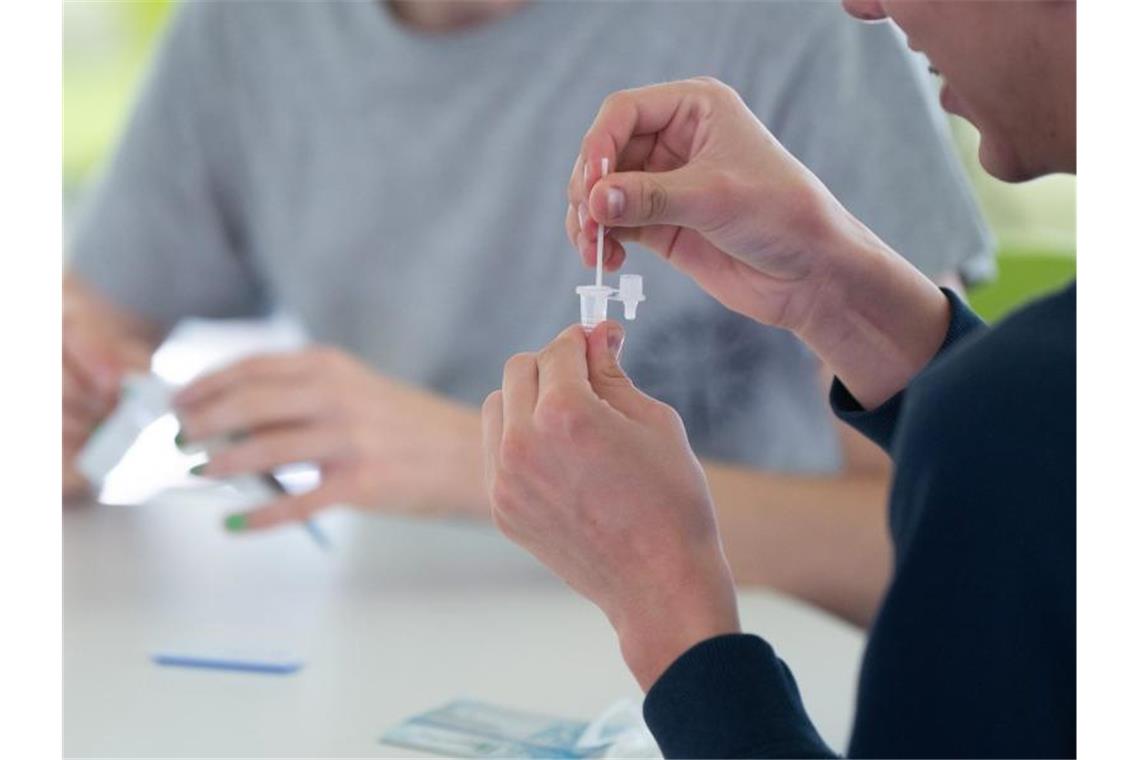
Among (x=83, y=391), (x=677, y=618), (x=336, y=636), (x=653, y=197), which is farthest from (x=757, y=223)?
(x=83, y=391)

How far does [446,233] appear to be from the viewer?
930mm

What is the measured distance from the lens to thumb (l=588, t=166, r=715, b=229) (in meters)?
0.46

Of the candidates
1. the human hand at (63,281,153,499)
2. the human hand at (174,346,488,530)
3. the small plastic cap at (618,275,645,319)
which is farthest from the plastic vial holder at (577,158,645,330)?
the human hand at (63,281,153,499)

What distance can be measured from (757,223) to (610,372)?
0.26ft

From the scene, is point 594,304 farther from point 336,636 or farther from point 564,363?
point 336,636

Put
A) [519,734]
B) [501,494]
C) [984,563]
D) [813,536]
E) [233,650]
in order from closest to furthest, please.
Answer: [984,563] < [501,494] < [519,734] < [233,650] < [813,536]

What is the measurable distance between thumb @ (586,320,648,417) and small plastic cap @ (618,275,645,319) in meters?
0.03

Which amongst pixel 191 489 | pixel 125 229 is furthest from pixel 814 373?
pixel 125 229

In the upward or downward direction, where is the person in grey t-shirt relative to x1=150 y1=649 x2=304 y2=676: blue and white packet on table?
upward

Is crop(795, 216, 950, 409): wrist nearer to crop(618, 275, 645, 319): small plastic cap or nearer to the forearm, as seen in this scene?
crop(618, 275, 645, 319): small plastic cap

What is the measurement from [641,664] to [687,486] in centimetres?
5

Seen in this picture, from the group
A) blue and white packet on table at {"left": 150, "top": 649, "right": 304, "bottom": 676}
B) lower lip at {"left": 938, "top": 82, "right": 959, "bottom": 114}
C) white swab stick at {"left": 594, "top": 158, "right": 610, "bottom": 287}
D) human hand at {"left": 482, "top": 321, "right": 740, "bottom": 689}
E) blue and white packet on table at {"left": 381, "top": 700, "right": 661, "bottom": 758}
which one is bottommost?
blue and white packet on table at {"left": 381, "top": 700, "right": 661, "bottom": 758}

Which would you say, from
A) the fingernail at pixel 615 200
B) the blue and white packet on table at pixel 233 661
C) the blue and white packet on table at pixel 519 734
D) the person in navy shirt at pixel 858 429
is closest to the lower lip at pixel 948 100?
the person in navy shirt at pixel 858 429
